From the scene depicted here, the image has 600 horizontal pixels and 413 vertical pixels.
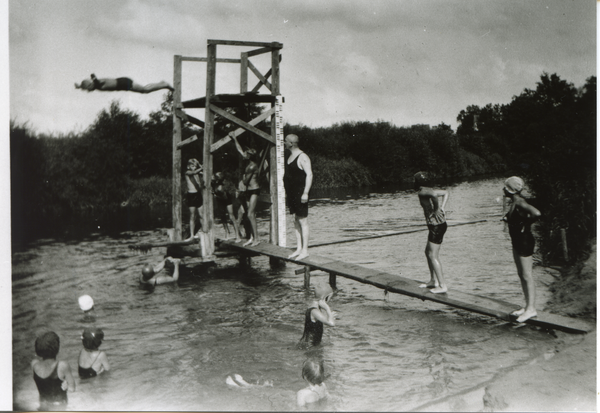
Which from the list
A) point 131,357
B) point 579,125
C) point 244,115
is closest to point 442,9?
point 579,125

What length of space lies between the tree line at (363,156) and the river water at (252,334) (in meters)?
0.90

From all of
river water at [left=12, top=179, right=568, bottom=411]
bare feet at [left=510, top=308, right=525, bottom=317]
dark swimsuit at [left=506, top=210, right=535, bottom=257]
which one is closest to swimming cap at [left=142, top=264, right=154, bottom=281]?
river water at [left=12, top=179, right=568, bottom=411]

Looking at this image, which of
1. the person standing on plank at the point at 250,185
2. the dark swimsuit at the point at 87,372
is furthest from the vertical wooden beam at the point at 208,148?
the dark swimsuit at the point at 87,372

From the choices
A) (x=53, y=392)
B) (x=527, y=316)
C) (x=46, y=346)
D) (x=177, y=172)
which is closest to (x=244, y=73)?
(x=177, y=172)

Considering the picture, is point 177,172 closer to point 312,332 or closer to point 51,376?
point 312,332

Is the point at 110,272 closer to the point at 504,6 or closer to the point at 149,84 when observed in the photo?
the point at 149,84

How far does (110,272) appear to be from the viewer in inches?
392

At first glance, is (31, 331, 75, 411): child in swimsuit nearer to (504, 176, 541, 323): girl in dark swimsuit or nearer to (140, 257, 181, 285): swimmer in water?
(140, 257, 181, 285): swimmer in water

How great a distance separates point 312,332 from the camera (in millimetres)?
6039

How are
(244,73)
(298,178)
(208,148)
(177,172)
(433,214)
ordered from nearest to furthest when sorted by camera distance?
(433,214)
(298,178)
(208,148)
(244,73)
(177,172)

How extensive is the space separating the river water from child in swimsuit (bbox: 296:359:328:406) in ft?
0.28

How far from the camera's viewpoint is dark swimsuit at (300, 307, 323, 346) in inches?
236

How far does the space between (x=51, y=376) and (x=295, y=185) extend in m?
3.71

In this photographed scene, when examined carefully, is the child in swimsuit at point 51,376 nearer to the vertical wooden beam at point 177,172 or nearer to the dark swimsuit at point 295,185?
the dark swimsuit at point 295,185
